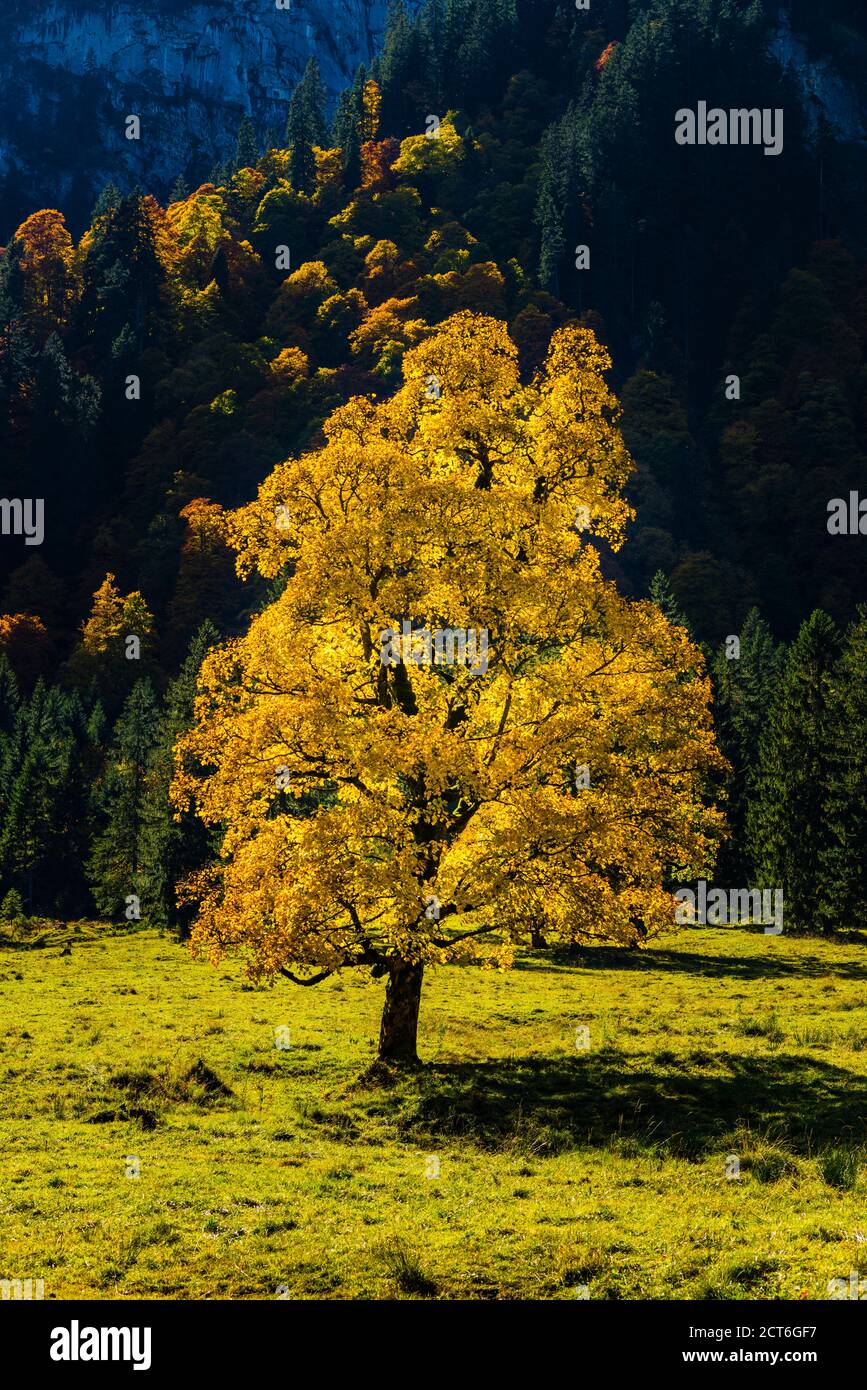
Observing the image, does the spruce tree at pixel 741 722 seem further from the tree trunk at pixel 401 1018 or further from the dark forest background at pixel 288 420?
the tree trunk at pixel 401 1018

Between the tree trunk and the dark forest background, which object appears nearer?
the tree trunk

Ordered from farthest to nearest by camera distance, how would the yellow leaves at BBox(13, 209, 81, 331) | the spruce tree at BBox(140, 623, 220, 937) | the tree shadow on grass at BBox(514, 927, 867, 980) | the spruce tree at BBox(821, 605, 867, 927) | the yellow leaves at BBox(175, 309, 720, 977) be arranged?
the yellow leaves at BBox(13, 209, 81, 331), the spruce tree at BBox(140, 623, 220, 937), the spruce tree at BBox(821, 605, 867, 927), the tree shadow on grass at BBox(514, 927, 867, 980), the yellow leaves at BBox(175, 309, 720, 977)

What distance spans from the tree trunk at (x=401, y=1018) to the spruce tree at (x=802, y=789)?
37.6 meters

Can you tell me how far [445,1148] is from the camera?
831 inches

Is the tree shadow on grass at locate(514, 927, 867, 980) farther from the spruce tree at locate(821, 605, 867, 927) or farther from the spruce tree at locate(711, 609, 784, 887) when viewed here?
the spruce tree at locate(711, 609, 784, 887)

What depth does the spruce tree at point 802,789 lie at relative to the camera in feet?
200

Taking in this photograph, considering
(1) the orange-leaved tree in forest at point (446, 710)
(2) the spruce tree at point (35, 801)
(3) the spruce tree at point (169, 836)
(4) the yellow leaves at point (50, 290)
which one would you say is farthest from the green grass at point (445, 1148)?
(4) the yellow leaves at point (50, 290)

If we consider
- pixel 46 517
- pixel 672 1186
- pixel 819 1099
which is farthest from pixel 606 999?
pixel 46 517

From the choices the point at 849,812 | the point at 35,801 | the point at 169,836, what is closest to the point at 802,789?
the point at 849,812

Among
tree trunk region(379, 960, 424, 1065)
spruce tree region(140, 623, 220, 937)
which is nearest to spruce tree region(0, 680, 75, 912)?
spruce tree region(140, 623, 220, 937)

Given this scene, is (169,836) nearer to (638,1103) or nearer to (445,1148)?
(638,1103)

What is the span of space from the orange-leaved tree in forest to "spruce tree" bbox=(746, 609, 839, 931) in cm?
3699

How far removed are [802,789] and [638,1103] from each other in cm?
4201

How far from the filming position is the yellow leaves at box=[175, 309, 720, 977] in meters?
Answer: 24.4
